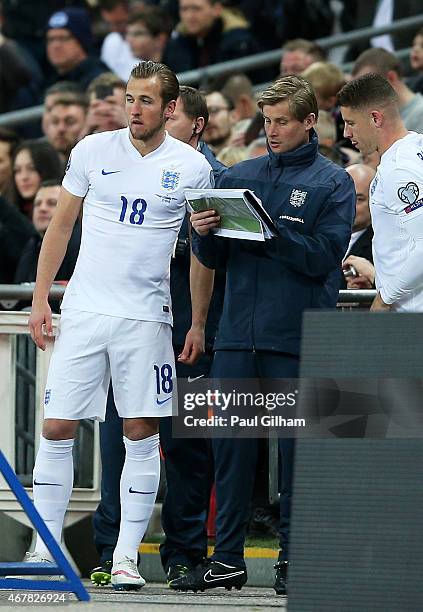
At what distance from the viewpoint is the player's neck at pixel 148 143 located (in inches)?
259

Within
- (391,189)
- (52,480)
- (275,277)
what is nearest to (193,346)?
(275,277)

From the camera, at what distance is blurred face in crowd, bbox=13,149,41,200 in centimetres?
992

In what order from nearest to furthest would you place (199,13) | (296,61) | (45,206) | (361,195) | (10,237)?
(361,195) < (45,206) < (10,237) < (296,61) < (199,13)

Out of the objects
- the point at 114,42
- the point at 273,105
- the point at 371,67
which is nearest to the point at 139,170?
the point at 273,105

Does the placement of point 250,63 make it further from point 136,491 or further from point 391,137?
point 136,491

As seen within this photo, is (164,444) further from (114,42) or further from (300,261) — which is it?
(114,42)

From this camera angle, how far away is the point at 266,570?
759 cm

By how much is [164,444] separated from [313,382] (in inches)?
74.8

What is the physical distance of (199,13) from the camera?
520 inches

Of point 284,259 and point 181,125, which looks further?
point 181,125

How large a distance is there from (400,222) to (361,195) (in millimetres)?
2060

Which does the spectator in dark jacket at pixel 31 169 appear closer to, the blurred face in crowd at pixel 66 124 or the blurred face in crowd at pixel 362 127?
the blurred face in crowd at pixel 66 124

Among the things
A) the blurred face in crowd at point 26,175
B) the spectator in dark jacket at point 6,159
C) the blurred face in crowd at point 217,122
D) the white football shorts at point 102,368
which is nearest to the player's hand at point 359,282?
the white football shorts at point 102,368

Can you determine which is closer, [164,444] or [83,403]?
[83,403]
